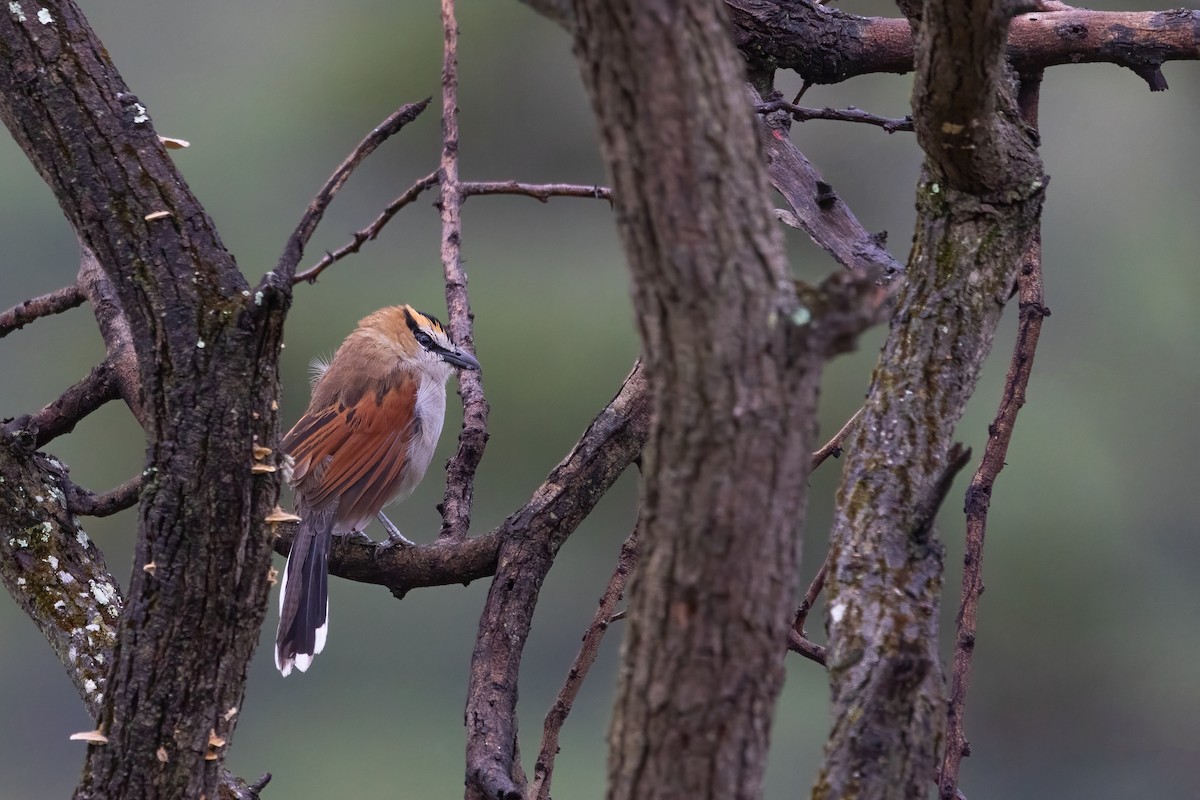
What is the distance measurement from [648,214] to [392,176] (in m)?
8.34

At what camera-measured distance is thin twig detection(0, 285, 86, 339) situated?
110 inches

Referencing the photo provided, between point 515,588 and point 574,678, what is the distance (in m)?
0.26

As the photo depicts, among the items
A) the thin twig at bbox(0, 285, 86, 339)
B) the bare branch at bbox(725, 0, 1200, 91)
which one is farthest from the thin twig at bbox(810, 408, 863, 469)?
the thin twig at bbox(0, 285, 86, 339)

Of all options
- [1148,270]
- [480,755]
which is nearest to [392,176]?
[1148,270]

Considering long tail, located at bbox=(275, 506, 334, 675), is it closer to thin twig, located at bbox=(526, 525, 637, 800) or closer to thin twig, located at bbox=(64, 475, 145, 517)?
thin twig, located at bbox=(64, 475, 145, 517)

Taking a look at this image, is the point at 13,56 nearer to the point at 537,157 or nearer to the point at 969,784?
the point at 537,157

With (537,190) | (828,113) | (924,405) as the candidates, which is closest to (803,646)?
(924,405)

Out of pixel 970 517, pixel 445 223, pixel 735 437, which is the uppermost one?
pixel 445 223

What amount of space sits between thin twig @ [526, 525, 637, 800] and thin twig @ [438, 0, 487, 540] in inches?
20.0

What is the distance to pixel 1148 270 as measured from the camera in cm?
979

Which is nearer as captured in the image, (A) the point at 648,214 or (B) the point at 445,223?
(A) the point at 648,214

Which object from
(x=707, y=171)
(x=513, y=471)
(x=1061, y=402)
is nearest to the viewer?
(x=707, y=171)

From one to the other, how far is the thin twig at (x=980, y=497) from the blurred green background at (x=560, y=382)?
190 inches

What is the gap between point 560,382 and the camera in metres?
8.83
